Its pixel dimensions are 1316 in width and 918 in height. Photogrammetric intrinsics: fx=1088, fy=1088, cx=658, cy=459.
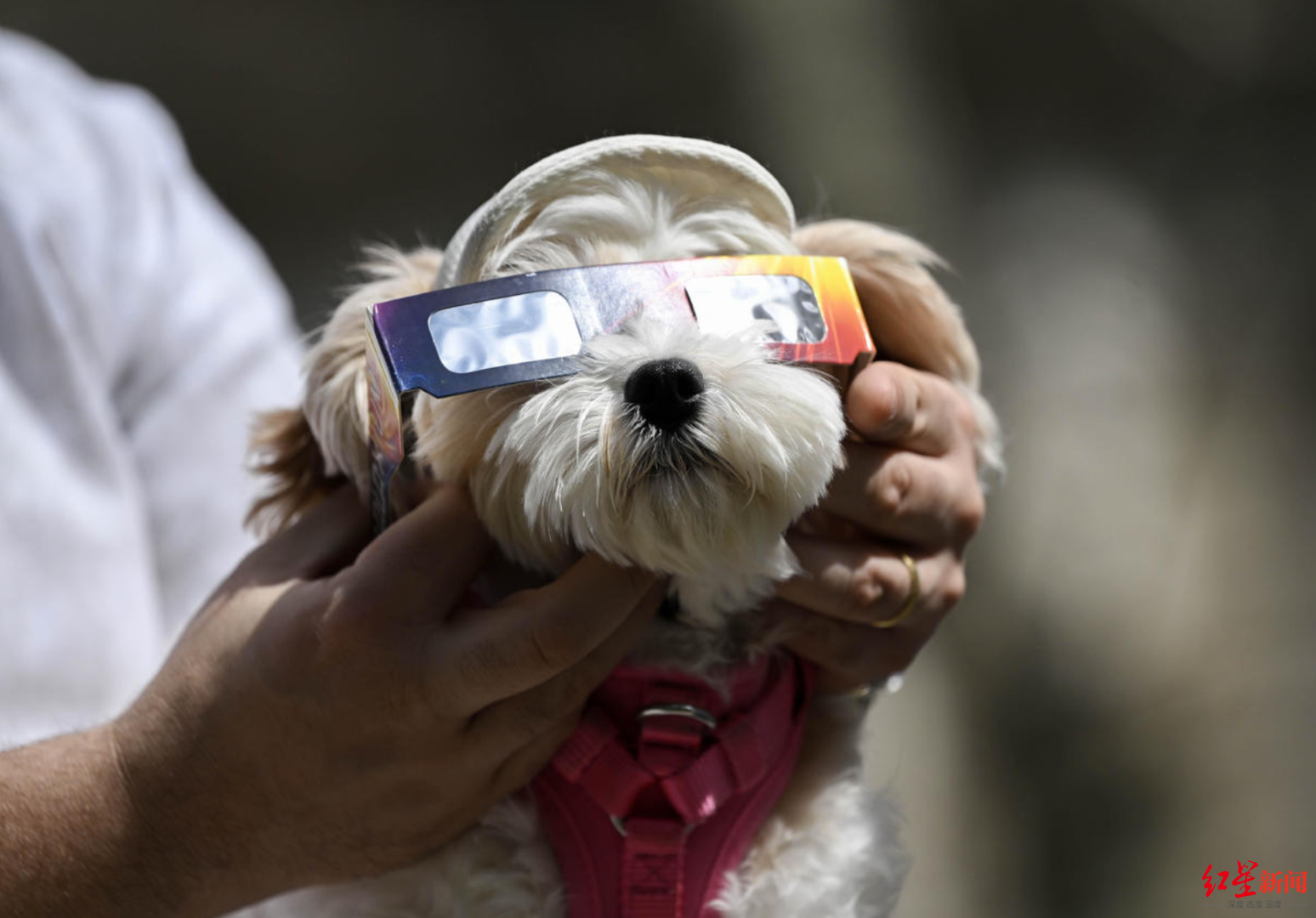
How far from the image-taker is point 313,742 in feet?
2.87

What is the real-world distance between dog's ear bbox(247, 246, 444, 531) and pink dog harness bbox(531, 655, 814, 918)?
310 millimetres

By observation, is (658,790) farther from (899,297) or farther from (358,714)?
(899,297)

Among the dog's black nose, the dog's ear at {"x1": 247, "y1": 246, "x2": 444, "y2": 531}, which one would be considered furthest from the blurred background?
the dog's black nose

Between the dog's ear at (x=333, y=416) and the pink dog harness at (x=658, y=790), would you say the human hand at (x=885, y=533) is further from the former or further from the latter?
the dog's ear at (x=333, y=416)

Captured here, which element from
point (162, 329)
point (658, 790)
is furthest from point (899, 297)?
point (162, 329)

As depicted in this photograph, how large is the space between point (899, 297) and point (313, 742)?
64cm

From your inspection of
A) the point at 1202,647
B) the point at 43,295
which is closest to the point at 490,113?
the point at 43,295

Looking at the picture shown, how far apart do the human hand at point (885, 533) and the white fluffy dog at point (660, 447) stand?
0.14ft

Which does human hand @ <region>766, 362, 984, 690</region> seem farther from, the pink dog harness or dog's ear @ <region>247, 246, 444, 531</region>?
dog's ear @ <region>247, 246, 444, 531</region>

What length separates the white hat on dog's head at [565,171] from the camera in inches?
33.8

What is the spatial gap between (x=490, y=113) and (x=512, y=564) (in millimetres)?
2587

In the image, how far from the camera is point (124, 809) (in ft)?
2.90

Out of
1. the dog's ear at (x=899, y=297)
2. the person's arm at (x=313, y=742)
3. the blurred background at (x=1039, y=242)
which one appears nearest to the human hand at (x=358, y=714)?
the person's arm at (x=313, y=742)

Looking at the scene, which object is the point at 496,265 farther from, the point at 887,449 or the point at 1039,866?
the point at 1039,866
